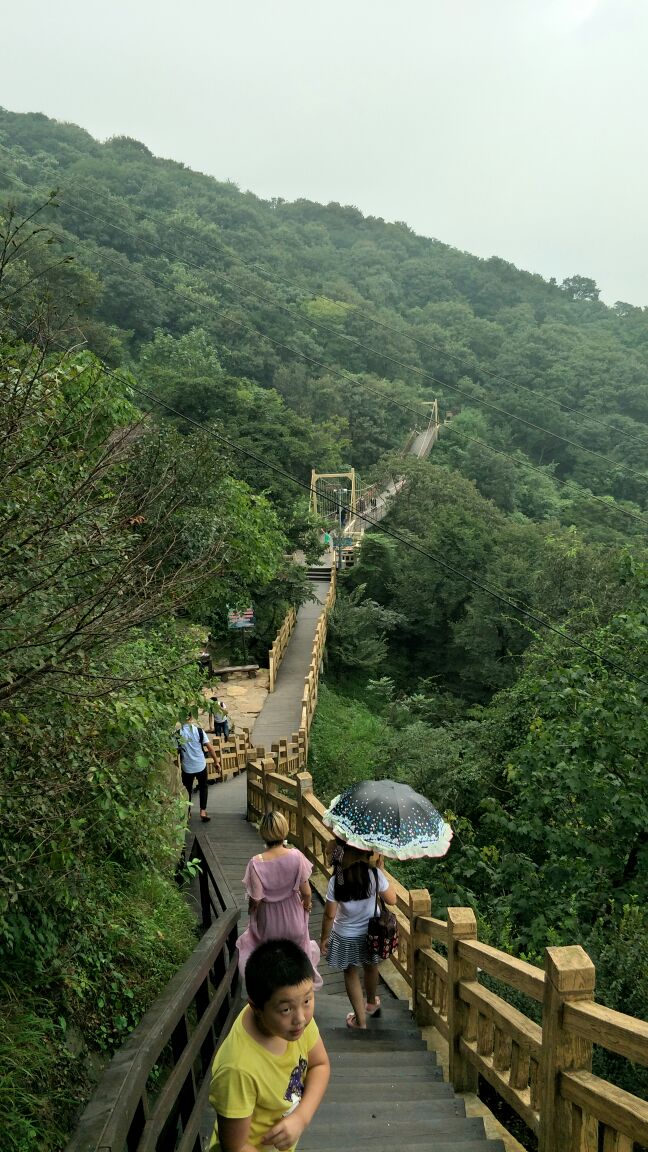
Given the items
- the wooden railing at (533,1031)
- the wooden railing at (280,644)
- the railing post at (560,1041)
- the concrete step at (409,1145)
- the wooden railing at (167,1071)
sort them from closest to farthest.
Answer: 1. the wooden railing at (167,1071)
2. the wooden railing at (533,1031)
3. the railing post at (560,1041)
4. the concrete step at (409,1145)
5. the wooden railing at (280,644)

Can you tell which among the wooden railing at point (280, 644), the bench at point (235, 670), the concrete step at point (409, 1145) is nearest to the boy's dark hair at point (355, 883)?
the concrete step at point (409, 1145)

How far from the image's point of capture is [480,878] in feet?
30.6

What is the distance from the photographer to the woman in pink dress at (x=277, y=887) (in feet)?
14.9

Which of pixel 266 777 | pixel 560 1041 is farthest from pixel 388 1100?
pixel 266 777

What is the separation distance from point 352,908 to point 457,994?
2.61 ft

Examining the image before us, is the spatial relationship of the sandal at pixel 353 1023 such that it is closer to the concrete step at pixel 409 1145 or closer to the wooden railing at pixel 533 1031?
the wooden railing at pixel 533 1031

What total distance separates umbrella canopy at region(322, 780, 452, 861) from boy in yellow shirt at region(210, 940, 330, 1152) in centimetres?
240

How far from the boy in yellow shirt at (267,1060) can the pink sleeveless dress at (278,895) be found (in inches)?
80.0

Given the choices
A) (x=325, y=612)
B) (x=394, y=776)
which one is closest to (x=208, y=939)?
(x=394, y=776)

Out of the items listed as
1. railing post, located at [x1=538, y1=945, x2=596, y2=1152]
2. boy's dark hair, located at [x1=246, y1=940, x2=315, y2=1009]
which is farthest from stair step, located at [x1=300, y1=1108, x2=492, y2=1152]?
boy's dark hair, located at [x1=246, y1=940, x2=315, y2=1009]

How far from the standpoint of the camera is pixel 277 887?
4582mm

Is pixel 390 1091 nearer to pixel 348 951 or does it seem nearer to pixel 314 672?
pixel 348 951

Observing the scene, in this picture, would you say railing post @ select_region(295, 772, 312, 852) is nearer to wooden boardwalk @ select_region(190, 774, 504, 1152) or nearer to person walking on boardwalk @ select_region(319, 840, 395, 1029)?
wooden boardwalk @ select_region(190, 774, 504, 1152)

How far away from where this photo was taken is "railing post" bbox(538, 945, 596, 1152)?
3.31 meters
